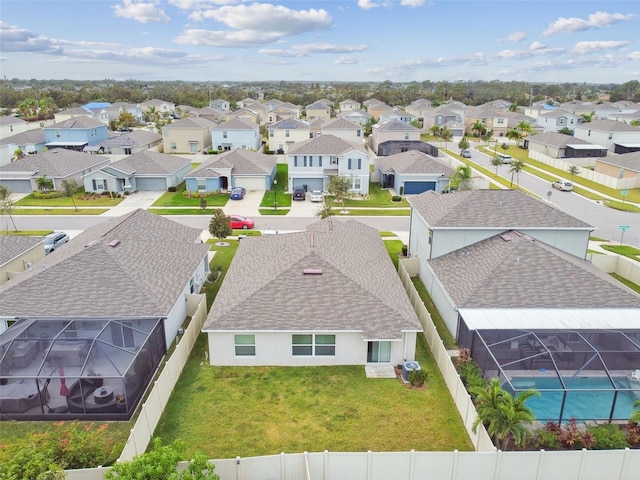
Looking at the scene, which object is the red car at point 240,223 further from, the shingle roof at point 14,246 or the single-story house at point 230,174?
the shingle roof at point 14,246

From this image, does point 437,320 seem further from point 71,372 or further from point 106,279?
point 71,372

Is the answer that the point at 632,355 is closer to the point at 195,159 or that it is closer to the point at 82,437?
the point at 82,437

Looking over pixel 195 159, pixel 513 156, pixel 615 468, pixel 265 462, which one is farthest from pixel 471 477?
pixel 513 156

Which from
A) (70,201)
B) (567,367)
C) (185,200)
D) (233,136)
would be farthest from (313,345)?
(233,136)

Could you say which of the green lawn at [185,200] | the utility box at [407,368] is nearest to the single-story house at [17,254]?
the green lawn at [185,200]

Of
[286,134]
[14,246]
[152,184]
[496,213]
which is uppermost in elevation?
[286,134]

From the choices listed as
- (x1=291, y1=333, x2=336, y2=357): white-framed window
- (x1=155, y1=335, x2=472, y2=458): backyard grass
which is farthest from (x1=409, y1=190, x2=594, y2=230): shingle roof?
(x1=291, y1=333, x2=336, y2=357): white-framed window
